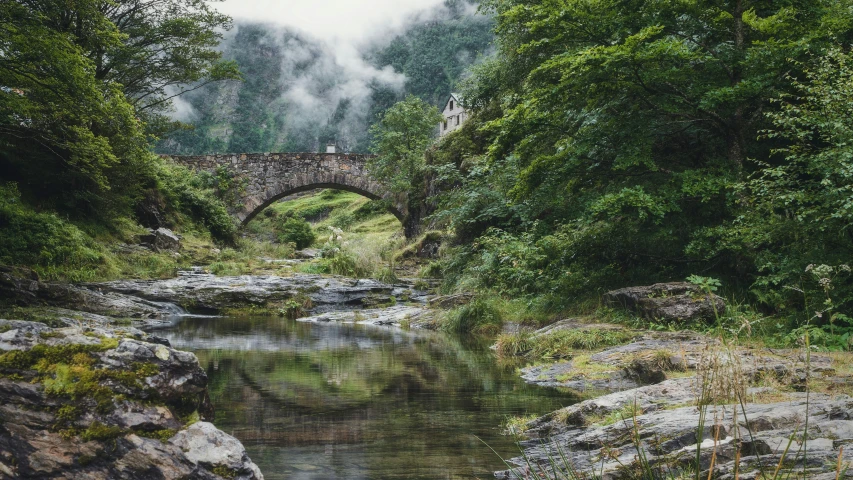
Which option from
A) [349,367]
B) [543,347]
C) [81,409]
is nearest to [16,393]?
[81,409]

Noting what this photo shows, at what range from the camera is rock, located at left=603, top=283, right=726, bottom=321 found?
25.3 ft

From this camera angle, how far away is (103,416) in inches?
107

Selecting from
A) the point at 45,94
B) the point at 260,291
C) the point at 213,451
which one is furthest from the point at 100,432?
the point at 260,291

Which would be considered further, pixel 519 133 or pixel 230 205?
pixel 230 205

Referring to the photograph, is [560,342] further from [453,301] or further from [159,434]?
[159,434]

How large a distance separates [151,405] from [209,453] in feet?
1.33

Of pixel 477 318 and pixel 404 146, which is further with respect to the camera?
A: pixel 404 146

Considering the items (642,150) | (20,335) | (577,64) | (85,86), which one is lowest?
(20,335)

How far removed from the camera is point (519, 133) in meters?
9.80

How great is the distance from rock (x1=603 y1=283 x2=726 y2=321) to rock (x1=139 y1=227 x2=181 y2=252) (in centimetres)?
1572

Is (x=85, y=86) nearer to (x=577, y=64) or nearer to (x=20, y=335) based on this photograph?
(x=577, y=64)

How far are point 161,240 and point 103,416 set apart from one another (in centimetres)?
1936

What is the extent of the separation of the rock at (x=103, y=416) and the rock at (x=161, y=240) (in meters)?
17.9

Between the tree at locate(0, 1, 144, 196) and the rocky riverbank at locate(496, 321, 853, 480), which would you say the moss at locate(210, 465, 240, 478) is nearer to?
the rocky riverbank at locate(496, 321, 853, 480)
